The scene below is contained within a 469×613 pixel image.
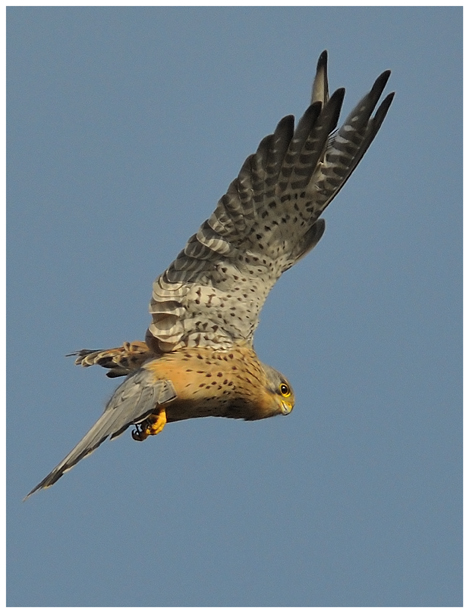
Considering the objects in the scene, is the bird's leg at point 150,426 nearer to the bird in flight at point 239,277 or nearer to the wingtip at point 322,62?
the bird in flight at point 239,277

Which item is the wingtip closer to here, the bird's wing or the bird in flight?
the bird in flight

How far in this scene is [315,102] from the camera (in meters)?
9.39

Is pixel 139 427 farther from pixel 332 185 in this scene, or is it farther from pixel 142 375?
pixel 332 185

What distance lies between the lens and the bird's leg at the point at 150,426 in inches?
379

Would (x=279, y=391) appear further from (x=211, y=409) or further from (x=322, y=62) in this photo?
(x=322, y=62)

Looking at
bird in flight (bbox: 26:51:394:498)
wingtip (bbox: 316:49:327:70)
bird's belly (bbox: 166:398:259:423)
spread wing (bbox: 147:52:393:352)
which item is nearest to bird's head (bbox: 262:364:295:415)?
bird in flight (bbox: 26:51:394:498)

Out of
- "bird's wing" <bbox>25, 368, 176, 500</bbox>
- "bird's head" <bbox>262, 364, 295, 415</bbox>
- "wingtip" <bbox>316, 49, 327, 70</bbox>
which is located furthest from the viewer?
"bird's head" <bbox>262, 364, 295, 415</bbox>

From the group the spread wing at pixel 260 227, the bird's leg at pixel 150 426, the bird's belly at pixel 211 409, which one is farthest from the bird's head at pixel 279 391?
the bird's leg at pixel 150 426

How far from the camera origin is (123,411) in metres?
9.27

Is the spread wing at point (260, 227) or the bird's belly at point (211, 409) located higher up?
the spread wing at point (260, 227)

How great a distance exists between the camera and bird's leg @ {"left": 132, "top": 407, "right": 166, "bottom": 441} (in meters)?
9.63

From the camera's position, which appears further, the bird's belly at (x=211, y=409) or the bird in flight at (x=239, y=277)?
the bird's belly at (x=211, y=409)

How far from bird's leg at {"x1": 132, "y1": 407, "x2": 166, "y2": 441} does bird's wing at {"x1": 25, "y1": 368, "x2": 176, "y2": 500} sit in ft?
0.76

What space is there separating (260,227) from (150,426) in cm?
156
